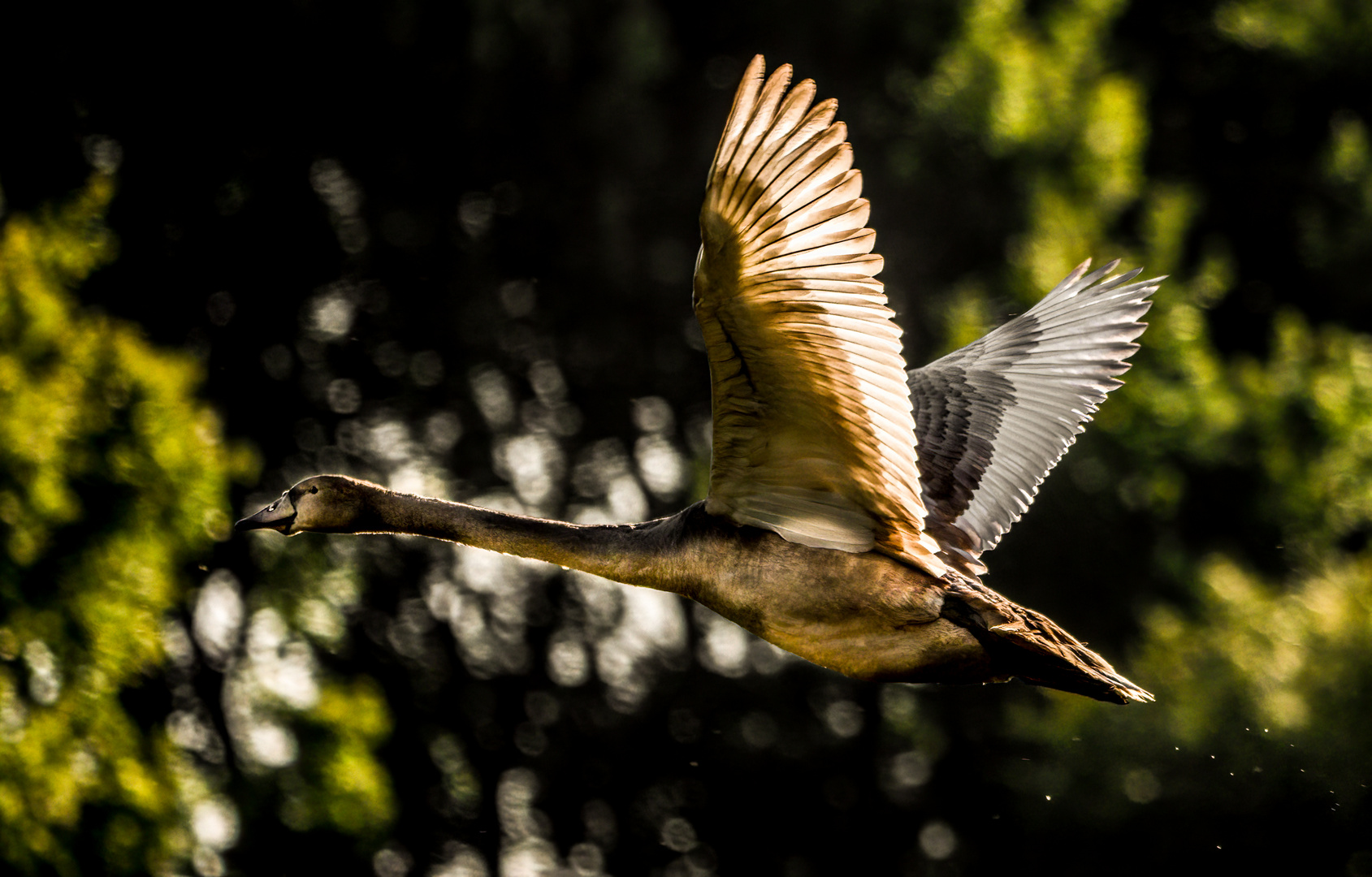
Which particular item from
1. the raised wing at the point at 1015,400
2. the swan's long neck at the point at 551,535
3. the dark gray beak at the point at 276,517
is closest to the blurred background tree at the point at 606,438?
the raised wing at the point at 1015,400

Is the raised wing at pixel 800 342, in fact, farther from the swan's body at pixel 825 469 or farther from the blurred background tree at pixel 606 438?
the blurred background tree at pixel 606 438

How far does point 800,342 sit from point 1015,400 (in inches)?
85.0

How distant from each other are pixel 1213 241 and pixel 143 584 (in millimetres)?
11798

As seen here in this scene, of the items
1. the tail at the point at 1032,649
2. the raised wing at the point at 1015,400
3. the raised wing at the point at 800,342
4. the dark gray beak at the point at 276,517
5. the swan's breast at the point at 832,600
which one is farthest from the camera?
the raised wing at the point at 1015,400

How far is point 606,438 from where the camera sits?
15188mm

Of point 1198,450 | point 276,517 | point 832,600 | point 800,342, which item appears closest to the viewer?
point 800,342

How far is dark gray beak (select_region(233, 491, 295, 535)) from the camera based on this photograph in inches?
209

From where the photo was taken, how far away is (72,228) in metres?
12.6

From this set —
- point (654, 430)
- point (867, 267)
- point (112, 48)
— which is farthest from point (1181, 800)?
point (112, 48)

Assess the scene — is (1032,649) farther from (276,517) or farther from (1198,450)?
(1198,450)

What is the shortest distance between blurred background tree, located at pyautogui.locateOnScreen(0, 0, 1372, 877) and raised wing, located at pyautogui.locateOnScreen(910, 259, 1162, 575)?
24.0 feet

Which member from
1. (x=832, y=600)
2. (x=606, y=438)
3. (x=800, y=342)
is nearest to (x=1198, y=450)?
(x=606, y=438)

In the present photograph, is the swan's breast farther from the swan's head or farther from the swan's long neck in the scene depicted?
the swan's head

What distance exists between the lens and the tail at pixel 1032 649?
4648 mm
